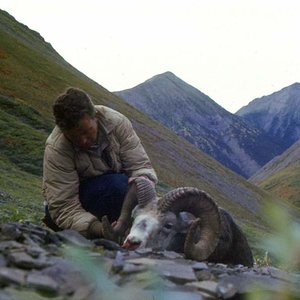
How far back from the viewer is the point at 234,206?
6162 cm

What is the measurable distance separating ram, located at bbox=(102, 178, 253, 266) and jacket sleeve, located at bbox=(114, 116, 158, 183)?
63 centimetres

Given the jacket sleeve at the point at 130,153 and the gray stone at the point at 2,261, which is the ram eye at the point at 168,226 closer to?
the jacket sleeve at the point at 130,153

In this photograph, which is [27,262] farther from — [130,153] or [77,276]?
[130,153]

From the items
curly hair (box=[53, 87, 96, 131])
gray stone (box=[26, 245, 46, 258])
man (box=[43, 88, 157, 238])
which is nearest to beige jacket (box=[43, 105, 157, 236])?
man (box=[43, 88, 157, 238])

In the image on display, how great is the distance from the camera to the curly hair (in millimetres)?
8281

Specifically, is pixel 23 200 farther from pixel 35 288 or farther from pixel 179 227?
pixel 35 288

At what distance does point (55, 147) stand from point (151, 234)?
6.58ft

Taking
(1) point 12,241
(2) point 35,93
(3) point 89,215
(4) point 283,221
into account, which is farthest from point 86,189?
→ (2) point 35,93

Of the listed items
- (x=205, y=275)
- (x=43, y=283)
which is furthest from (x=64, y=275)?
(x=205, y=275)

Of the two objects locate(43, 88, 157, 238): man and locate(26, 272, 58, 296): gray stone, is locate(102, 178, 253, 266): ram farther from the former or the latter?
locate(26, 272, 58, 296): gray stone

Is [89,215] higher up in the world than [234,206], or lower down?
higher up

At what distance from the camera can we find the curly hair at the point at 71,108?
8281 mm

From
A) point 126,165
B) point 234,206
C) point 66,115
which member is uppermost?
point 66,115

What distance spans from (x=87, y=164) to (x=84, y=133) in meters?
0.74
